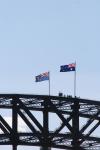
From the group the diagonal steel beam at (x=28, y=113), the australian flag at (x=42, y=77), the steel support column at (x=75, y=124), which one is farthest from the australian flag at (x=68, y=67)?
the diagonal steel beam at (x=28, y=113)

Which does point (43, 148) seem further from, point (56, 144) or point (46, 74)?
point (46, 74)

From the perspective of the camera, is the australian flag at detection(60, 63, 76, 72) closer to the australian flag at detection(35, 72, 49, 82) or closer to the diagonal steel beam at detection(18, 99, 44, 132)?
the australian flag at detection(35, 72, 49, 82)

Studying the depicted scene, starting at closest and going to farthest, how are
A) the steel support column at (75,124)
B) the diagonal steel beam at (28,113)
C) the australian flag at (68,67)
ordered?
the diagonal steel beam at (28,113) → the australian flag at (68,67) → the steel support column at (75,124)

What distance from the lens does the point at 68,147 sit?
5330 inches

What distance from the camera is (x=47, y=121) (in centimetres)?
13262

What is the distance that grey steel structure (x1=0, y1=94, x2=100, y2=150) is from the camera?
131500mm

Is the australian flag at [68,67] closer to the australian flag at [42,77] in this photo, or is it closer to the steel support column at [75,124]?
the australian flag at [42,77]

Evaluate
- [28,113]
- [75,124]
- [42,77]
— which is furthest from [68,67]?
[28,113]

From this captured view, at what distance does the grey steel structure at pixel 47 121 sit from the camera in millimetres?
131500

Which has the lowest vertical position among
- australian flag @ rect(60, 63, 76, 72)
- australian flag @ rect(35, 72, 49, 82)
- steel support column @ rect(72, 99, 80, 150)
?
steel support column @ rect(72, 99, 80, 150)

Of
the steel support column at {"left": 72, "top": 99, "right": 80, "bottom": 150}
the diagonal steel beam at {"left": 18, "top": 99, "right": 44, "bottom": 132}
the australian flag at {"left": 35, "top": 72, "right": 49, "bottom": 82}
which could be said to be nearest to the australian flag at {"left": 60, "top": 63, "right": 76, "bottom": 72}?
the australian flag at {"left": 35, "top": 72, "right": 49, "bottom": 82}

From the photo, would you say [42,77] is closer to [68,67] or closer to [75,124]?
[68,67]

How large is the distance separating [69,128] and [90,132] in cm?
364

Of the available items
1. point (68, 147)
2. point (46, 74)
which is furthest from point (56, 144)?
point (46, 74)
